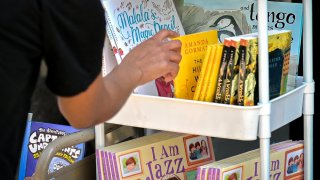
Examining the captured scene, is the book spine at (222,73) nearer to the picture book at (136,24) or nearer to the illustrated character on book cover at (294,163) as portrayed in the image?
the picture book at (136,24)

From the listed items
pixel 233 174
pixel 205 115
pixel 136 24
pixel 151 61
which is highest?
pixel 136 24

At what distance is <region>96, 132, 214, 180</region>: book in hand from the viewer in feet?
5.26

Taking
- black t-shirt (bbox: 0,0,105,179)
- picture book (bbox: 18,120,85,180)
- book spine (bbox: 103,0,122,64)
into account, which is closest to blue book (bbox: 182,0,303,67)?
book spine (bbox: 103,0,122,64)

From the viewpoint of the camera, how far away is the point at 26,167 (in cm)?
195

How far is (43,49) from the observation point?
889 millimetres

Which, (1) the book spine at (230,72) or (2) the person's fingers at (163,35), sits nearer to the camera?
(2) the person's fingers at (163,35)

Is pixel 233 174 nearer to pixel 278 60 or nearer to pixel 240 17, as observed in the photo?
pixel 278 60

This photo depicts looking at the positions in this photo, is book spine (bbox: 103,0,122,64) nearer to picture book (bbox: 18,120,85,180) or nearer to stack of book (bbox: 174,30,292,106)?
stack of book (bbox: 174,30,292,106)

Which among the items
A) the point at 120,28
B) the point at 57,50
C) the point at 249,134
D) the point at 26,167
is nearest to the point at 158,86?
the point at 120,28

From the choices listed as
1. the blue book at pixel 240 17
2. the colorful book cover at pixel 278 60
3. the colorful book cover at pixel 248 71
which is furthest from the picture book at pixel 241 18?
the colorful book cover at pixel 248 71

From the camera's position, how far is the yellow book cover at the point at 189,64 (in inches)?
59.3

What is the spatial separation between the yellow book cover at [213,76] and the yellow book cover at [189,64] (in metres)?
0.08

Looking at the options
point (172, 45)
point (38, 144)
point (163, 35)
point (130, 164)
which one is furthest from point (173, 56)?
point (38, 144)

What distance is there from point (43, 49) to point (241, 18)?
91 centimetres
